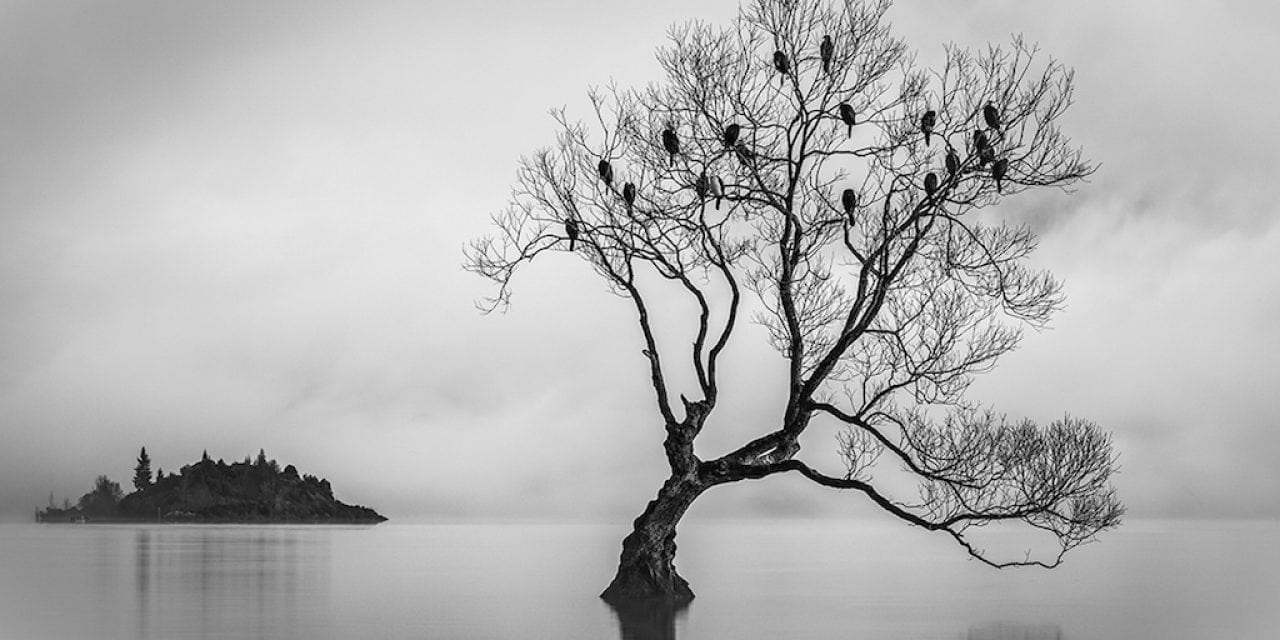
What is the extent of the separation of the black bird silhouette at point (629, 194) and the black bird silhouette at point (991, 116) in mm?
5403

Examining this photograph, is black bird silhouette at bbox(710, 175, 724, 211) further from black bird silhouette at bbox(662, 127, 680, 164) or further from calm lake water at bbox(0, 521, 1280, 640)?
calm lake water at bbox(0, 521, 1280, 640)

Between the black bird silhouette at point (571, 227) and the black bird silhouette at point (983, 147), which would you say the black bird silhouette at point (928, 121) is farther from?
the black bird silhouette at point (571, 227)

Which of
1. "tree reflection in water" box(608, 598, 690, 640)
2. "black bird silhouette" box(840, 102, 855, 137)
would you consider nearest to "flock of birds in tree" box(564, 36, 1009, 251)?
"black bird silhouette" box(840, 102, 855, 137)

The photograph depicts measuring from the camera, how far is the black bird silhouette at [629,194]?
20.2 m

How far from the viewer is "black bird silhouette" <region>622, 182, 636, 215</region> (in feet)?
66.2

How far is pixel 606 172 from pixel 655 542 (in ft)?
19.1

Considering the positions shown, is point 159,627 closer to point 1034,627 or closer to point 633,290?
point 633,290

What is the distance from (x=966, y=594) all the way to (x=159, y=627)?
51.9 feet

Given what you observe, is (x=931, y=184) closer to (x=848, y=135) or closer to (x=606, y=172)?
(x=848, y=135)

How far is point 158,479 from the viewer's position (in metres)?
108

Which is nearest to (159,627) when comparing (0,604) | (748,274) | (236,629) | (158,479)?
(236,629)

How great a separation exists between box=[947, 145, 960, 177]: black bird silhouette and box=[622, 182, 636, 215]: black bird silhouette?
4.81 metres

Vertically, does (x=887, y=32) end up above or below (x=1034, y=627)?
above

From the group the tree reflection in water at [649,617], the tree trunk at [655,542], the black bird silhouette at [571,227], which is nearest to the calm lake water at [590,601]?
the tree reflection in water at [649,617]
